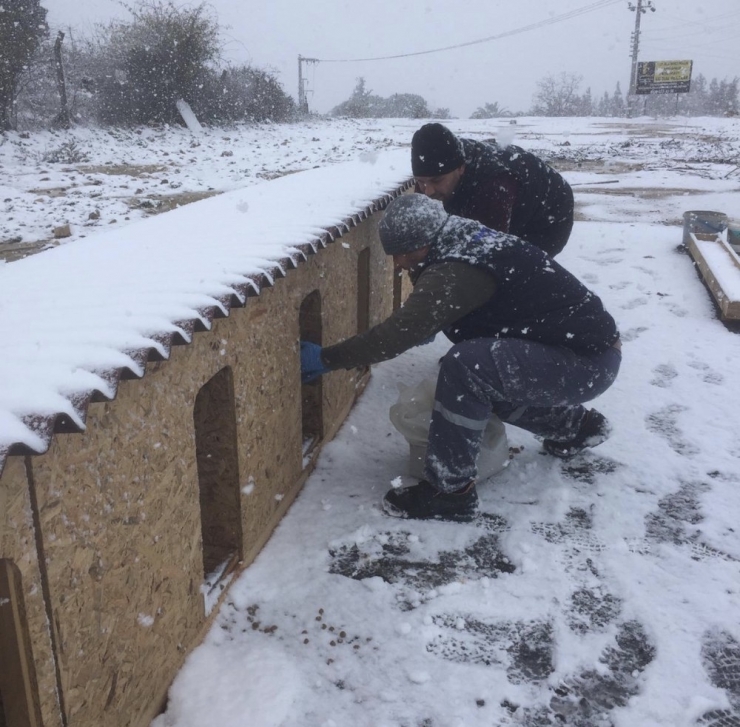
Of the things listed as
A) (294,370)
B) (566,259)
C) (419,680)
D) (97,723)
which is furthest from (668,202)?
(97,723)

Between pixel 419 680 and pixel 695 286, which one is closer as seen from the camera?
pixel 419 680

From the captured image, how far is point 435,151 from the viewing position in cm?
420

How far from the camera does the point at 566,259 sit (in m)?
9.22

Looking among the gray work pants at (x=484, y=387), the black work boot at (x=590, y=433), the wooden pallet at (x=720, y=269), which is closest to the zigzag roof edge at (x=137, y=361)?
the gray work pants at (x=484, y=387)

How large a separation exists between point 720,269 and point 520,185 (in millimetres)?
4145

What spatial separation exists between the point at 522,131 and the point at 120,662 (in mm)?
29424

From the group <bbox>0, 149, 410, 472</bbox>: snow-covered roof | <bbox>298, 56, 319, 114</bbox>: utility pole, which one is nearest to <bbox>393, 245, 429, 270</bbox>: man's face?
<bbox>0, 149, 410, 472</bbox>: snow-covered roof

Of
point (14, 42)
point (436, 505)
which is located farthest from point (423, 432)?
point (14, 42)

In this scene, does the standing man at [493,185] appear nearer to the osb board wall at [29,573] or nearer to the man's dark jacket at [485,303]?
the man's dark jacket at [485,303]

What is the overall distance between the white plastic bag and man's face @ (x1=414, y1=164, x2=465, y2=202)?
4.23ft

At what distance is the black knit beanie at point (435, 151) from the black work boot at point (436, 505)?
77.9 inches

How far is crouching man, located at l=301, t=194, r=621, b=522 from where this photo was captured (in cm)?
329

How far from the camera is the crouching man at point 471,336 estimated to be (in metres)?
3.29

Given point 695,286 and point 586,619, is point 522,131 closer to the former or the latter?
point 695,286
